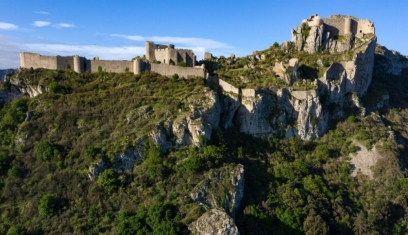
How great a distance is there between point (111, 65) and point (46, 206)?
78.7 ft

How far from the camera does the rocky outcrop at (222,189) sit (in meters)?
37.8

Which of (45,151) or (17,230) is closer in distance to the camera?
(17,230)

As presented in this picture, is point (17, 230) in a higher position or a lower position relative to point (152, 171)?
lower

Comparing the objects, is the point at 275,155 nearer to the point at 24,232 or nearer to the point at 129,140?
the point at 129,140

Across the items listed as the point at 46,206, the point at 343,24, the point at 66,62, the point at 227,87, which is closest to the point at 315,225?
the point at 227,87

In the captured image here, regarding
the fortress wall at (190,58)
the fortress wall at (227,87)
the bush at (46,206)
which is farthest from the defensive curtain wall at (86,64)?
the bush at (46,206)

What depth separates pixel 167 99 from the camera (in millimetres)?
47094

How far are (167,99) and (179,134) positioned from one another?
617cm

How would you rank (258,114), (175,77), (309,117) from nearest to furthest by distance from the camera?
(258,114) → (175,77) → (309,117)

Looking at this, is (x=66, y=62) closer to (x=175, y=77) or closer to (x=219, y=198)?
(x=175, y=77)

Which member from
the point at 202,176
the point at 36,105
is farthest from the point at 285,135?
the point at 36,105

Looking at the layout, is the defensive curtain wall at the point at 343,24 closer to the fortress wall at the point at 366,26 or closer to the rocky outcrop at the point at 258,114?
the fortress wall at the point at 366,26

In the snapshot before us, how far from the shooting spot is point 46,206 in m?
36.1

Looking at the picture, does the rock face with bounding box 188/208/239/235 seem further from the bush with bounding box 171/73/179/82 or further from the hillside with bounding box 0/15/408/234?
the bush with bounding box 171/73/179/82
